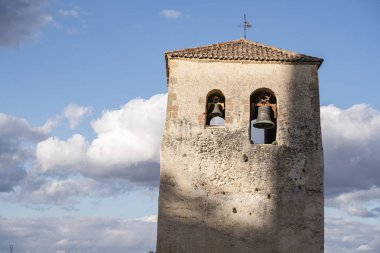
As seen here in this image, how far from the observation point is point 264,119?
11.6 metres

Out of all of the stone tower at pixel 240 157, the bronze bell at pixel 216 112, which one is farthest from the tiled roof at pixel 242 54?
the bronze bell at pixel 216 112

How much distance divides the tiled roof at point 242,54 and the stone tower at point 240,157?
0.10 ft

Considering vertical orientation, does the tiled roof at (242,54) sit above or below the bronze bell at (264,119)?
above

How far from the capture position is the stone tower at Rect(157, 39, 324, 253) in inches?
432

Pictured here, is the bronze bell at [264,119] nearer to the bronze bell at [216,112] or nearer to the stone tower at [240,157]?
the stone tower at [240,157]

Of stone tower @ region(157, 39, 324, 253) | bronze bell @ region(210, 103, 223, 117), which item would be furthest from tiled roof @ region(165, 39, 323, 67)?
bronze bell @ region(210, 103, 223, 117)

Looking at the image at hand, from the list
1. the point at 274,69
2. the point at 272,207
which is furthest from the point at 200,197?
the point at 274,69

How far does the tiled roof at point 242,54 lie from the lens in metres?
12.3

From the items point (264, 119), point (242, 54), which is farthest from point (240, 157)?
point (242, 54)

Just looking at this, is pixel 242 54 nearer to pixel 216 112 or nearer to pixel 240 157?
pixel 216 112

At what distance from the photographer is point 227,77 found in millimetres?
12164

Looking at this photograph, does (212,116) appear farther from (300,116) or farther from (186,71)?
(300,116)

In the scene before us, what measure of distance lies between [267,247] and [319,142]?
8.50ft

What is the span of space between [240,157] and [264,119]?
1.01 metres
